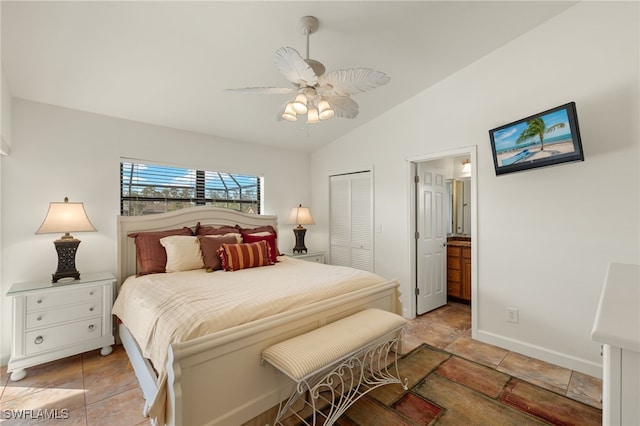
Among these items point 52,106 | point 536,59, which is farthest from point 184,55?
point 536,59

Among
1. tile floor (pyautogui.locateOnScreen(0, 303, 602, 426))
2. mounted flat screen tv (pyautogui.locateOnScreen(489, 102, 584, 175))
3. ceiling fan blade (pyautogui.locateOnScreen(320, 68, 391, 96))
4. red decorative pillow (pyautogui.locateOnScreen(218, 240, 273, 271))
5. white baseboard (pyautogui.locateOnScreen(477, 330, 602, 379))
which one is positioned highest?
ceiling fan blade (pyautogui.locateOnScreen(320, 68, 391, 96))

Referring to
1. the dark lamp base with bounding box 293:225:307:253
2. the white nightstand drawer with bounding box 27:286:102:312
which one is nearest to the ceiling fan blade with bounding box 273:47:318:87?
the white nightstand drawer with bounding box 27:286:102:312

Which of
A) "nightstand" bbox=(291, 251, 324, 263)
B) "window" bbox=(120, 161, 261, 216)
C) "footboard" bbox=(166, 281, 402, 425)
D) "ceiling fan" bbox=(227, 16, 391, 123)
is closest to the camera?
"footboard" bbox=(166, 281, 402, 425)

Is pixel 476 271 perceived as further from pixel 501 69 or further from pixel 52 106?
pixel 52 106

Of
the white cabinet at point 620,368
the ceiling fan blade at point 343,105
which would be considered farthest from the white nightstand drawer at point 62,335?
the white cabinet at point 620,368

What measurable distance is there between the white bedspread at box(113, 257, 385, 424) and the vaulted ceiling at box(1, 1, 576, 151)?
1788 millimetres

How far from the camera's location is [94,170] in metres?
2.92

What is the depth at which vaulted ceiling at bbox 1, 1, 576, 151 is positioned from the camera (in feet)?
6.20

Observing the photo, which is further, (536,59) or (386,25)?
(536,59)

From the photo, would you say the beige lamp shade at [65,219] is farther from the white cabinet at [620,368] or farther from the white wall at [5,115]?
the white cabinet at [620,368]

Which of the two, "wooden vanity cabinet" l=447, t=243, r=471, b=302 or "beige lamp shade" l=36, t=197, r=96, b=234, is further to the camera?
"wooden vanity cabinet" l=447, t=243, r=471, b=302

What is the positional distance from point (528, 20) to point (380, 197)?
2.28 meters

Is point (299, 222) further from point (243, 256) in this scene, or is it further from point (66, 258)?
point (66, 258)

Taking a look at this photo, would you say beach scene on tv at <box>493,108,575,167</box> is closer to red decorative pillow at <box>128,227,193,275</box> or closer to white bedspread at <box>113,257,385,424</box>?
white bedspread at <box>113,257,385,424</box>
